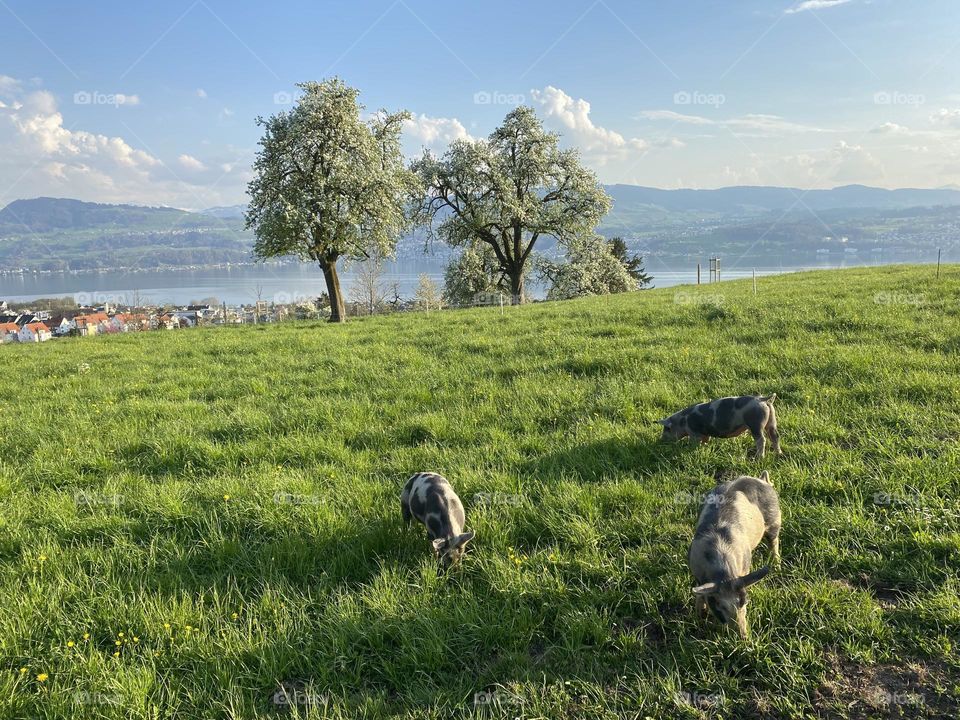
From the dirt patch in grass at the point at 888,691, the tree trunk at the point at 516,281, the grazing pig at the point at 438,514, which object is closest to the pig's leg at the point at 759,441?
the dirt patch in grass at the point at 888,691

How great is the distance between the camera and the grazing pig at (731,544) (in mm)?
3418

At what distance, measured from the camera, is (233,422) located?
8188mm

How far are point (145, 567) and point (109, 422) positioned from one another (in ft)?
17.6

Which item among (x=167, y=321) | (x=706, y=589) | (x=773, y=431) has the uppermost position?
(x=167, y=321)

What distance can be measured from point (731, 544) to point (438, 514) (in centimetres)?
240

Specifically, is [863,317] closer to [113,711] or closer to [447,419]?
[447,419]

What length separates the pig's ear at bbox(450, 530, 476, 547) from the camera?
4.24 metres

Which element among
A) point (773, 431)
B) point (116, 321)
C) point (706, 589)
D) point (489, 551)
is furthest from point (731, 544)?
point (116, 321)

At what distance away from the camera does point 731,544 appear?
3.60 meters

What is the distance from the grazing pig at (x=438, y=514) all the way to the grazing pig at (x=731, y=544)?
6.03ft

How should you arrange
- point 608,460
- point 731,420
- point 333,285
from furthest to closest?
1. point 333,285
2. point 608,460
3. point 731,420

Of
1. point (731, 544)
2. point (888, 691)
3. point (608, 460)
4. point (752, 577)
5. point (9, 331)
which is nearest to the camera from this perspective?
point (888, 691)

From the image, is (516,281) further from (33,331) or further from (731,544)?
(33,331)

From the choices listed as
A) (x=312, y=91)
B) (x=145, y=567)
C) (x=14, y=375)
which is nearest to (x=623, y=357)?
(x=145, y=567)
